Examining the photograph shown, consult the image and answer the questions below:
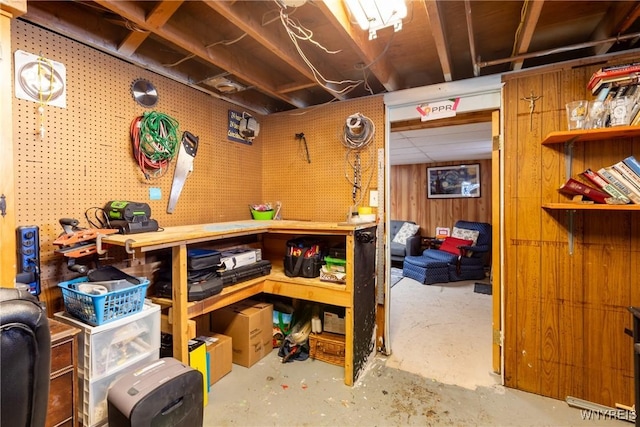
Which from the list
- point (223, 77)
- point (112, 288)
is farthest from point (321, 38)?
point (112, 288)

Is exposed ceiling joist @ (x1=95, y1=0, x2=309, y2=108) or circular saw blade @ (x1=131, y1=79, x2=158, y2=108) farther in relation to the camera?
circular saw blade @ (x1=131, y1=79, x2=158, y2=108)

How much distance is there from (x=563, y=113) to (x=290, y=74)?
6.41ft

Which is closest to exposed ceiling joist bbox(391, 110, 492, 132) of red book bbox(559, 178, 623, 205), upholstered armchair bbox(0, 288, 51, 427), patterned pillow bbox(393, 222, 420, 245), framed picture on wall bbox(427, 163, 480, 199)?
red book bbox(559, 178, 623, 205)

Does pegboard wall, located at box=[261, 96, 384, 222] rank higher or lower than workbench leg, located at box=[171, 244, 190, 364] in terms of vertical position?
higher

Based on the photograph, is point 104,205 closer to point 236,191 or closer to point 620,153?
point 236,191

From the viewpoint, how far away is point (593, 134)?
1.67m

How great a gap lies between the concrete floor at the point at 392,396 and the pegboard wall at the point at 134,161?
4.07ft

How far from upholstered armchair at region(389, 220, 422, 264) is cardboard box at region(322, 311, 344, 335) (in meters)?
3.36

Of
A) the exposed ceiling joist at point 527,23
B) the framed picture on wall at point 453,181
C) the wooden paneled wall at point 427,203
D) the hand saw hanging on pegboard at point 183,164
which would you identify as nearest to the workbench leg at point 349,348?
the hand saw hanging on pegboard at point 183,164

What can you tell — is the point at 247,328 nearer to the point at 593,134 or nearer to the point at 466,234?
the point at 593,134

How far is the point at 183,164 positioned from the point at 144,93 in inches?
20.5

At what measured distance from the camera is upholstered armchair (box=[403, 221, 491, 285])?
4715 mm

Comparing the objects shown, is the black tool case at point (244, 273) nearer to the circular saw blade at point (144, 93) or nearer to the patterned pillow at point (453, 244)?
the circular saw blade at point (144, 93)

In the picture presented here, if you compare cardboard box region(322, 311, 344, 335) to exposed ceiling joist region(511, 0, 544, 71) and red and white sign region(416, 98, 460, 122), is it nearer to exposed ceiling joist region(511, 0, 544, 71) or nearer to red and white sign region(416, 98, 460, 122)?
red and white sign region(416, 98, 460, 122)
